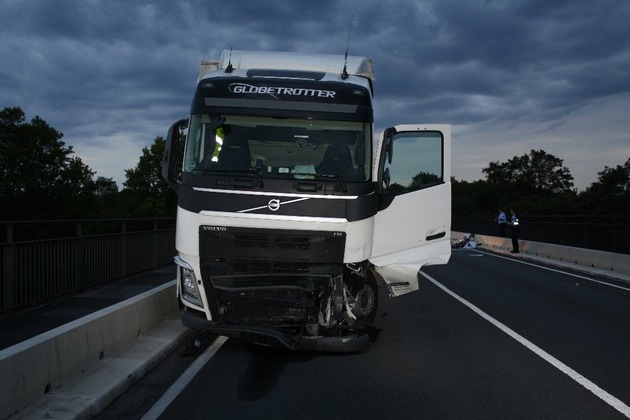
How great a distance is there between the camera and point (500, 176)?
95.8 meters

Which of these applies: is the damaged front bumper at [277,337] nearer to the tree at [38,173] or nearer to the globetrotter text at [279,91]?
the globetrotter text at [279,91]

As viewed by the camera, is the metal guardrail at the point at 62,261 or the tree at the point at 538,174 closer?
the metal guardrail at the point at 62,261

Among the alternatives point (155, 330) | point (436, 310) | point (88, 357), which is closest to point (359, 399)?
point (88, 357)

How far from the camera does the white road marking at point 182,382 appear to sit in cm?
532

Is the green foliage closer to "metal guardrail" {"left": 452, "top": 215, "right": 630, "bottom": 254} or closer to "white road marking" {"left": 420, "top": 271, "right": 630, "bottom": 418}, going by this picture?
"metal guardrail" {"left": 452, "top": 215, "right": 630, "bottom": 254}

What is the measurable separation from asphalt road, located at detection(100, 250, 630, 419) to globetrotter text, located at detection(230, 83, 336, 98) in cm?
318

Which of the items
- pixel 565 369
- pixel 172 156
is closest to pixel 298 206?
pixel 172 156

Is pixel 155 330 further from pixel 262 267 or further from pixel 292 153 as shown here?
pixel 292 153

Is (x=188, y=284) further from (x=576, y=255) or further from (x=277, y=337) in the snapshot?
(x=576, y=255)

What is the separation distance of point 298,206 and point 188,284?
5.13 ft

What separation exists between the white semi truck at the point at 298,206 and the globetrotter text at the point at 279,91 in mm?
13

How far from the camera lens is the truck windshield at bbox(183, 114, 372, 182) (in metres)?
7.31

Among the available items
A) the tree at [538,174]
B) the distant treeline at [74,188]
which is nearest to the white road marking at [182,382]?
the distant treeline at [74,188]

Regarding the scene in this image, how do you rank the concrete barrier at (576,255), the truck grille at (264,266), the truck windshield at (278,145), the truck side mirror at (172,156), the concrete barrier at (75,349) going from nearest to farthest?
the concrete barrier at (75,349) < the truck grille at (264,266) < the truck windshield at (278,145) < the truck side mirror at (172,156) < the concrete barrier at (576,255)
